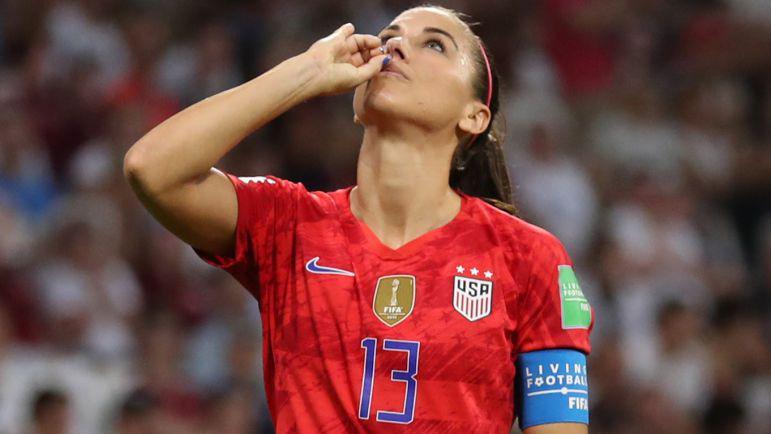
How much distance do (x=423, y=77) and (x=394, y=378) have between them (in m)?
0.85

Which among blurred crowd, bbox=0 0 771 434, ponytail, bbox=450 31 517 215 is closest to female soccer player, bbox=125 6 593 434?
ponytail, bbox=450 31 517 215

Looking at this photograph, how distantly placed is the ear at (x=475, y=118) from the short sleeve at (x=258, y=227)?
0.56m

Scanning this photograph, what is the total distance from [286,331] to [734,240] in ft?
20.8

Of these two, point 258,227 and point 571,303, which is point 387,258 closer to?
point 258,227

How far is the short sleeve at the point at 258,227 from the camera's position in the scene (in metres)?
3.52

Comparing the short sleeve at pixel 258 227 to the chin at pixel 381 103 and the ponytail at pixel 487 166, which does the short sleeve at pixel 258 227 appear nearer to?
A: the chin at pixel 381 103

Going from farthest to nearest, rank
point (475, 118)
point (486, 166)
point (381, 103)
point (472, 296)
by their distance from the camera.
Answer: point (486, 166)
point (475, 118)
point (381, 103)
point (472, 296)

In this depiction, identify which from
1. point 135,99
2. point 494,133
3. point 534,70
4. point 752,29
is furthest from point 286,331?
point 752,29

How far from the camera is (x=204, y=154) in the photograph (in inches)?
131

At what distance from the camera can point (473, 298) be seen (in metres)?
3.51

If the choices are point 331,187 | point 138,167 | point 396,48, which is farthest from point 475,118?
point 331,187

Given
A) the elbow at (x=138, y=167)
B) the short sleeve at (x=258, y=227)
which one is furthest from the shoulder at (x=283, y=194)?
the elbow at (x=138, y=167)

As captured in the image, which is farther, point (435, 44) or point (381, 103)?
point (435, 44)

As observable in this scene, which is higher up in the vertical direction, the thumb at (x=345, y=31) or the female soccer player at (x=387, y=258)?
the thumb at (x=345, y=31)
